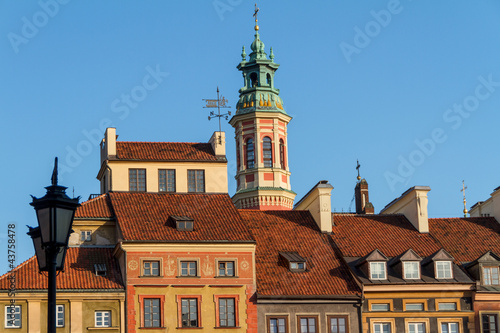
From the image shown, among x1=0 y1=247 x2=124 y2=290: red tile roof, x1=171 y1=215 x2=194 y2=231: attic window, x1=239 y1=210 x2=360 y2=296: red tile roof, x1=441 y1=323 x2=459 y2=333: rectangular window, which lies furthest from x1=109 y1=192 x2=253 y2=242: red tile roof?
x1=441 y1=323 x2=459 y2=333: rectangular window

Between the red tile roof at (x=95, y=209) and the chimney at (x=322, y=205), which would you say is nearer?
the red tile roof at (x=95, y=209)

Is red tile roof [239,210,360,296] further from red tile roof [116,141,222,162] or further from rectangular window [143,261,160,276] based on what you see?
rectangular window [143,261,160,276]

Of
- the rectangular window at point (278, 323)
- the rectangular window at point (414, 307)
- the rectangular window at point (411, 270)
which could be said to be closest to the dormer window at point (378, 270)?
the rectangular window at point (411, 270)

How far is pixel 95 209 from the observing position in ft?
214

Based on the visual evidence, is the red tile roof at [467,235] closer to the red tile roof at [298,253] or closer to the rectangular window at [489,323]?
the rectangular window at [489,323]

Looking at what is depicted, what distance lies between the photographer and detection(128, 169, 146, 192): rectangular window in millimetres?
68812

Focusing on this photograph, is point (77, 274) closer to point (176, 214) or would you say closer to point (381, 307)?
point (176, 214)

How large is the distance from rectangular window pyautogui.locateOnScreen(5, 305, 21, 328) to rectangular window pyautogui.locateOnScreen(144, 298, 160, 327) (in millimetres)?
7450

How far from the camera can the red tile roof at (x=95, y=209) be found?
211ft

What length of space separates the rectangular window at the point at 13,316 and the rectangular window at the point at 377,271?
21.8 m

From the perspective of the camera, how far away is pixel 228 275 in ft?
203

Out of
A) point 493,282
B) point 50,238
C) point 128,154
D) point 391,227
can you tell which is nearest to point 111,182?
point 128,154

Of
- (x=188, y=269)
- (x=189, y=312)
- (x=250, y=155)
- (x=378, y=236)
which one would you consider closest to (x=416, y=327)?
(x=378, y=236)

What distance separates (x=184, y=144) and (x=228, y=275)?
43.7 ft
